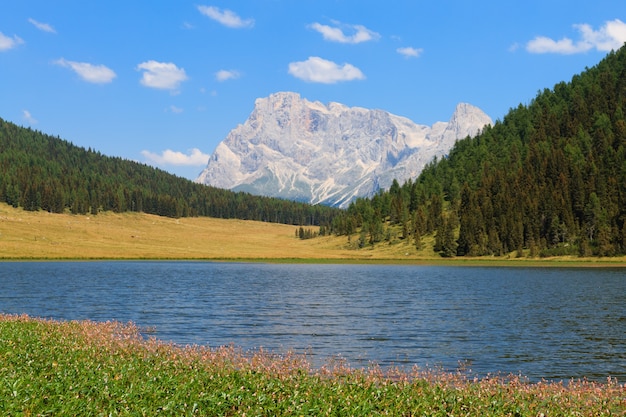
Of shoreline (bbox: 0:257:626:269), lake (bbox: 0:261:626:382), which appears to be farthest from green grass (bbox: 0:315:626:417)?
shoreline (bbox: 0:257:626:269)

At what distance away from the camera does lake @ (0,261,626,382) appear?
116ft

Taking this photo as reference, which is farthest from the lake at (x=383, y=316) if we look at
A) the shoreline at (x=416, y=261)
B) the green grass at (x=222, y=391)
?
the shoreline at (x=416, y=261)

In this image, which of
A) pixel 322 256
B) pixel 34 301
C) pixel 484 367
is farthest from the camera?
pixel 322 256

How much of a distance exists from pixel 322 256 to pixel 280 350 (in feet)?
530

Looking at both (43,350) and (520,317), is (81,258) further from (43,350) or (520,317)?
(43,350)

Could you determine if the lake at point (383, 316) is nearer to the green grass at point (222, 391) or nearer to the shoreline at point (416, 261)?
the green grass at point (222, 391)

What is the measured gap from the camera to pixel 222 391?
19.7 meters

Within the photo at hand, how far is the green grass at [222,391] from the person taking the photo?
17.4m

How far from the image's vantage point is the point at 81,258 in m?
166

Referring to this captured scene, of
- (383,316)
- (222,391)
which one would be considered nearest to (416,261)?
(383,316)

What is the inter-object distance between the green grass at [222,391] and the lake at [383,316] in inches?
322

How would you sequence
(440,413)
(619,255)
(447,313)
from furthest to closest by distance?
(619,255)
(447,313)
(440,413)

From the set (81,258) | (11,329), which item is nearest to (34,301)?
(11,329)

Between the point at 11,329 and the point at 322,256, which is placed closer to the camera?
the point at 11,329
